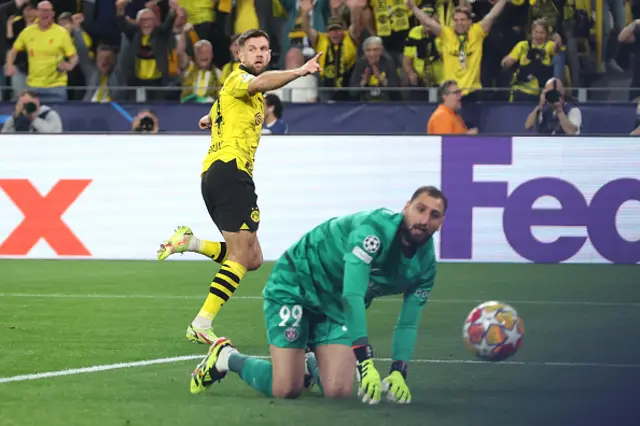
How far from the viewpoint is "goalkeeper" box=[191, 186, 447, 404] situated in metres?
6.54

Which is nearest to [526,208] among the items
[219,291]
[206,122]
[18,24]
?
[206,122]

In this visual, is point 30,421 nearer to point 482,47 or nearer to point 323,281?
point 323,281

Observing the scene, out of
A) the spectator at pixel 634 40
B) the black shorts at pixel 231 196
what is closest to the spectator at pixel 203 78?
the spectator at pixel 634 40

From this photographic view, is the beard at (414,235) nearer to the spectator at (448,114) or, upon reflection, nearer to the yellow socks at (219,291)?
the yellow socks at (219,291)

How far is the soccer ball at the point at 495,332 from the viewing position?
7746mm

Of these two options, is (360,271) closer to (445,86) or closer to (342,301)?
(342,301)

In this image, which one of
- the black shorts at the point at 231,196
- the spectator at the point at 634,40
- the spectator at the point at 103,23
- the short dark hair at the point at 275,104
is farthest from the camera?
the spectator at the point at 103,23

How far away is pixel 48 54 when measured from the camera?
17656mm

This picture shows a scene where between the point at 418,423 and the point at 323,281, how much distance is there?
1032mm

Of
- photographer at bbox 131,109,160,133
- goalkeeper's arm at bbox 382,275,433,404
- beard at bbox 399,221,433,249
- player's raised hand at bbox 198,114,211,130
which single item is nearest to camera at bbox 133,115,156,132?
photographer at bbox 131,109,160,133

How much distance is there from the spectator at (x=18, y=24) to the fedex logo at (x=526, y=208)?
632cm

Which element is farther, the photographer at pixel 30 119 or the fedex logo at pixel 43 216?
the photographer at pixel 30 119

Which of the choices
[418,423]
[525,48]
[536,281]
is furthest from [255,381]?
[525,48]

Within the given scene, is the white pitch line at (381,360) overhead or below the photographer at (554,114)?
below
